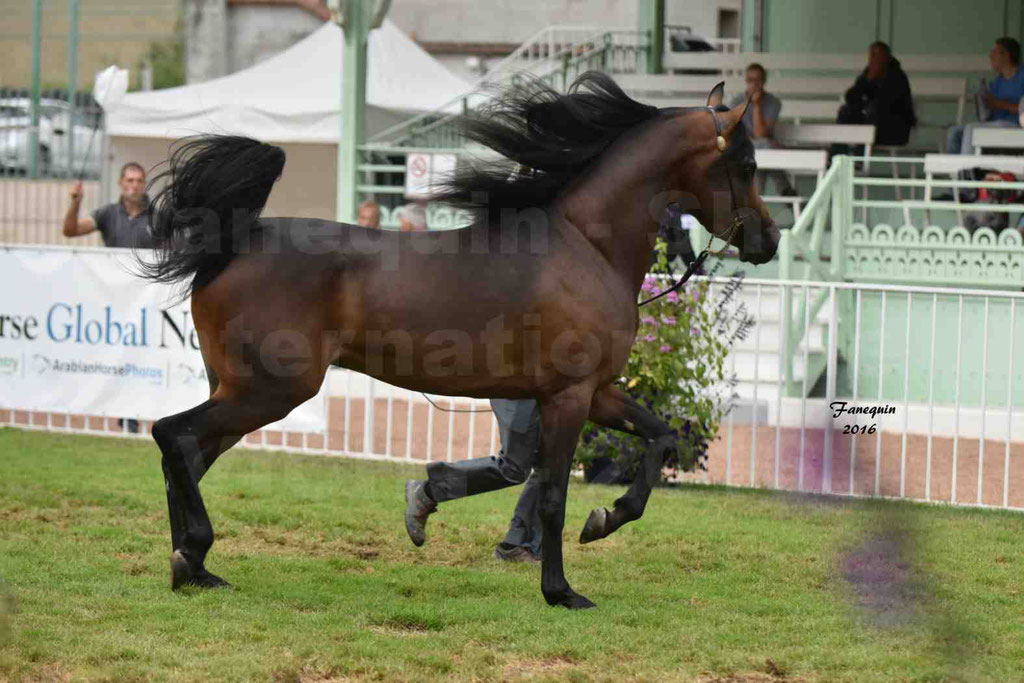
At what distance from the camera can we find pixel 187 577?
5.23m

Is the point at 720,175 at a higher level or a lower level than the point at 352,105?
lower

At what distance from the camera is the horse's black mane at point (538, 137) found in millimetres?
5363

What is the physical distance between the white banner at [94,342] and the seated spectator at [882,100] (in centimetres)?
749

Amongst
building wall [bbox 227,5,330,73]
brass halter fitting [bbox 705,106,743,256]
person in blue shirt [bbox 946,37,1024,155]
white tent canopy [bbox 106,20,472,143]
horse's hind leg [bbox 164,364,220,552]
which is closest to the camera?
horse's hind leg [bbox 164,364,220,552]

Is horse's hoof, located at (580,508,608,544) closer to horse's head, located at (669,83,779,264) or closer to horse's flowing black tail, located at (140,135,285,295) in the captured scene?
horse's head, located at (669,83,779,264)

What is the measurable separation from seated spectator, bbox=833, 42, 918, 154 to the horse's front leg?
9726 millimetres

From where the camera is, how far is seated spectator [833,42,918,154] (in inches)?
548

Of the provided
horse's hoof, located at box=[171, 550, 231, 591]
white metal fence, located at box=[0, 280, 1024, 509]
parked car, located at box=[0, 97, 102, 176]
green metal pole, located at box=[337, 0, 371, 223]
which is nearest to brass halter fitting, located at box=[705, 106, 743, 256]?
white metal fence, located at box=[0, 280, 1024, 509]

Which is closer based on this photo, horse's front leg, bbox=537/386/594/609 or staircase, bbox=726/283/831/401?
horse's front leg, bbox=537/386/594/609

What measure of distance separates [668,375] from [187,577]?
3.88m

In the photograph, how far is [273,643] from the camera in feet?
14.7

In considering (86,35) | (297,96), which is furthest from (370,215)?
(86,35)

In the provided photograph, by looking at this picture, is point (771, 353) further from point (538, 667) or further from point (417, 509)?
point (538, 667)

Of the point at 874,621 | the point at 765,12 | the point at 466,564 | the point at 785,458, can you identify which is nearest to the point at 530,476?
the point at 466,564
